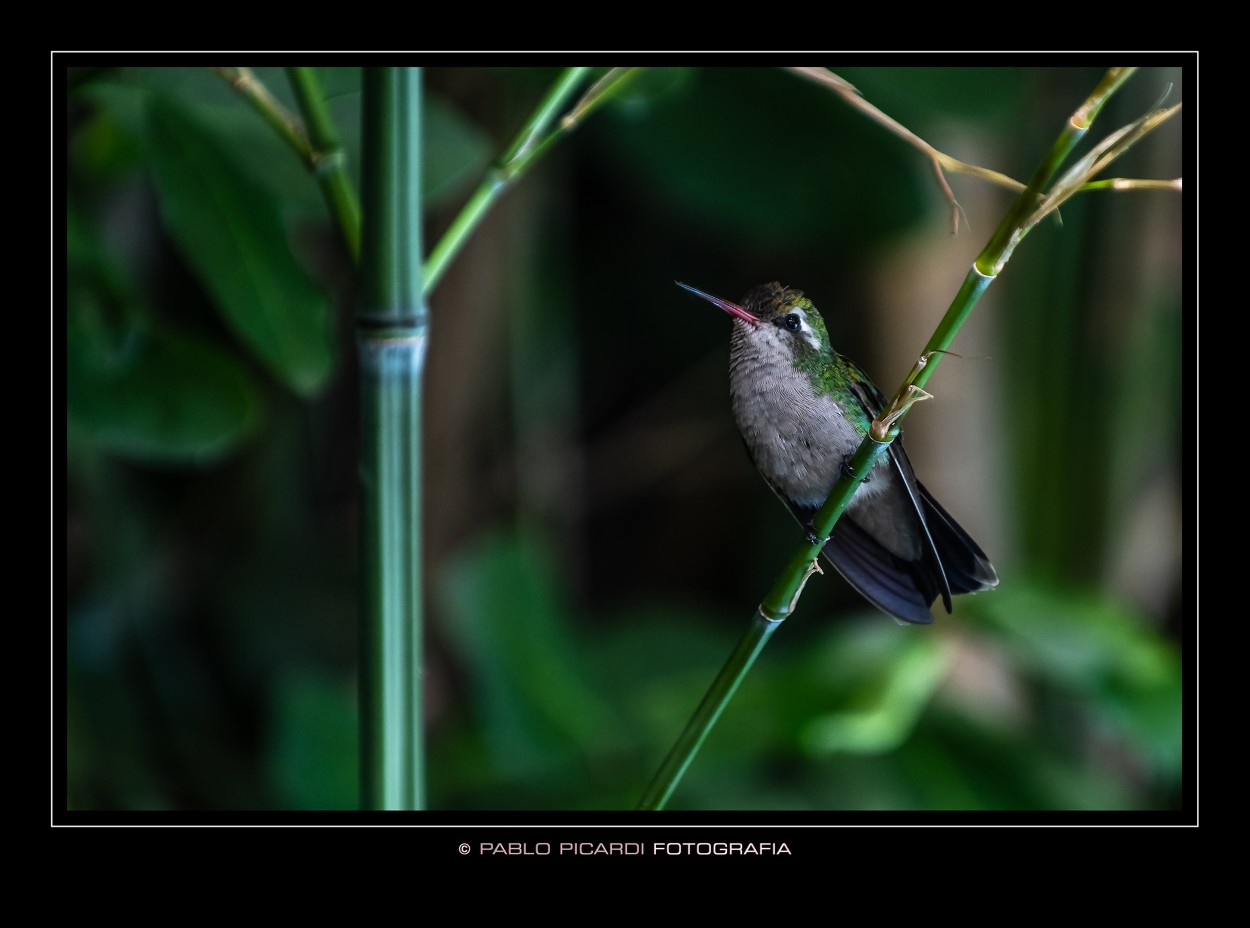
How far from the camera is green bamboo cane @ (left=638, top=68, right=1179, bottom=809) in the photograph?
0.49m

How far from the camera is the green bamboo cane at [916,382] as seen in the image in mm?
494

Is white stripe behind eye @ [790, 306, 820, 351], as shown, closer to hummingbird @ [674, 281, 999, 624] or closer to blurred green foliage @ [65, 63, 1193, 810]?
hummingbird @ [674, 281, 999, 624]

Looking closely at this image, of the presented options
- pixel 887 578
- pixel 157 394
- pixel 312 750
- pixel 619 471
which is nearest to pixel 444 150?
pixel 157 394

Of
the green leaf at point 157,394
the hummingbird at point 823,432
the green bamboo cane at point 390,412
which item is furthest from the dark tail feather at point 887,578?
the green leaf at point 157,394

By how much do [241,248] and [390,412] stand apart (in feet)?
1.35

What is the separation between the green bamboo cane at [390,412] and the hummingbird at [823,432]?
0.21 meters

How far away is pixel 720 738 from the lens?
1.32 metres

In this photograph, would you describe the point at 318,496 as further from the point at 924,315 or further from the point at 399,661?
the point at 399,661

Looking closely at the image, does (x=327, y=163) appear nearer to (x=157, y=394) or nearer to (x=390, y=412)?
(x=390, y=412)

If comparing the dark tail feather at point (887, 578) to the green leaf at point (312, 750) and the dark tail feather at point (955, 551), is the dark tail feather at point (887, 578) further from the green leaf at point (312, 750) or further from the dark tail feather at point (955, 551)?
the green leaf at point (312, 750)

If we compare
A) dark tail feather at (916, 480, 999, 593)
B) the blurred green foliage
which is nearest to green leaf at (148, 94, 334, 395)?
the blurred green foliage

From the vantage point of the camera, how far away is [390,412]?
685 millimetres
